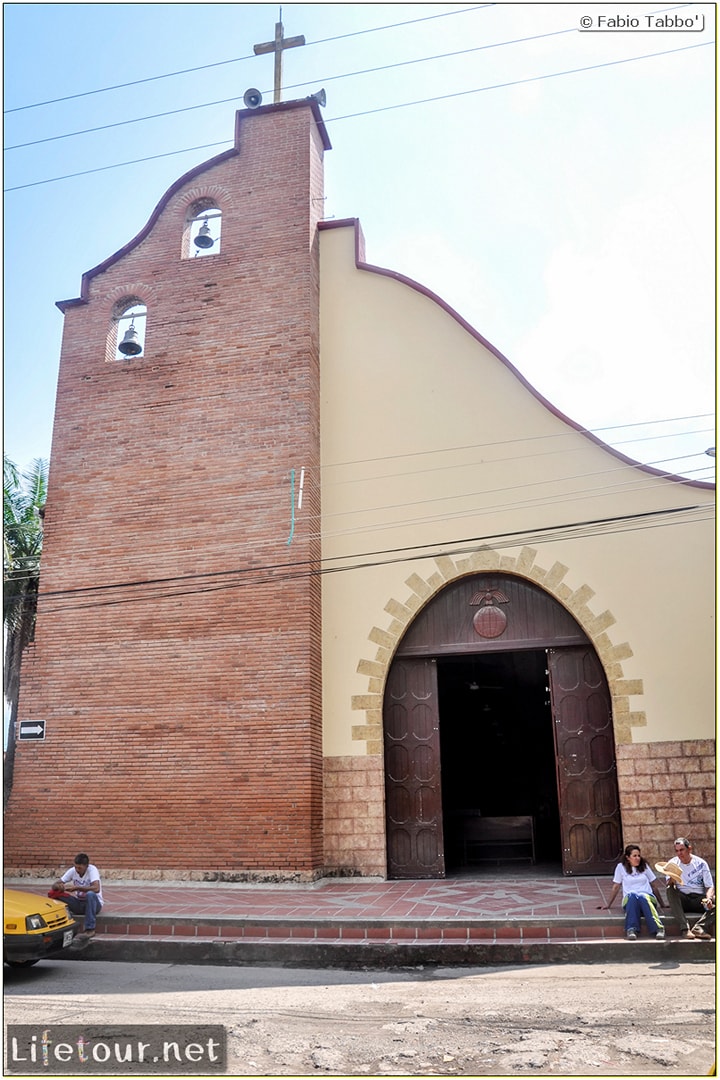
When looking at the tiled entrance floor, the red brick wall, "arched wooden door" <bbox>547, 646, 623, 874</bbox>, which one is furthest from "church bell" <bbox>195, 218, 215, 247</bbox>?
the red brick wall

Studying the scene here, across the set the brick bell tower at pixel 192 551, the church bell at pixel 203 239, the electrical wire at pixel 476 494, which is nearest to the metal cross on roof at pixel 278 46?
the brick bell tower at pixel 192 551

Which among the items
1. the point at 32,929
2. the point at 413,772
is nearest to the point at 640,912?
the point at 413,772

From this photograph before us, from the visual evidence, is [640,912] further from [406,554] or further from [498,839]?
[498,839]

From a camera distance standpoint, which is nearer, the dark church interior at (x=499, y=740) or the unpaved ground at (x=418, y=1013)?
the unpaved ground at (x=418, y=1013)

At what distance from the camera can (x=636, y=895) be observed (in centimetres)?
839

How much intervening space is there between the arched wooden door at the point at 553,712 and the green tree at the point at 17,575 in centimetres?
581

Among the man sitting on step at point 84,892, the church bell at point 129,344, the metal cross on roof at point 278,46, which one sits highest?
the metal cross on roof at point 278,46

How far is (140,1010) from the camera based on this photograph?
630 centimetres

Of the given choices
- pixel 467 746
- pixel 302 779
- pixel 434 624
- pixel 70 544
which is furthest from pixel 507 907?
pixel 467 746

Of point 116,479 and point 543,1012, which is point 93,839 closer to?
point 116,479

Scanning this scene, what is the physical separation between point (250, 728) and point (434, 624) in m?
2.93

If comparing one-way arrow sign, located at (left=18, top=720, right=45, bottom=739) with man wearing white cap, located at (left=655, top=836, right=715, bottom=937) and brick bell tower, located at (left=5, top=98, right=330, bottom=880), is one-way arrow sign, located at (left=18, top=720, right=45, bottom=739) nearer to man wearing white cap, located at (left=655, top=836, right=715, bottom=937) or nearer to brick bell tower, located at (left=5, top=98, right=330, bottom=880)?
brick bell tower, located at (left=5, top=98, right=330, bottom=880)

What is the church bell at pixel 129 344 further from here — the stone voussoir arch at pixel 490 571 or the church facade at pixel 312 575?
the stone voussoir arch at pixel 490 571

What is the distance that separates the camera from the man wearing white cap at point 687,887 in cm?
839
